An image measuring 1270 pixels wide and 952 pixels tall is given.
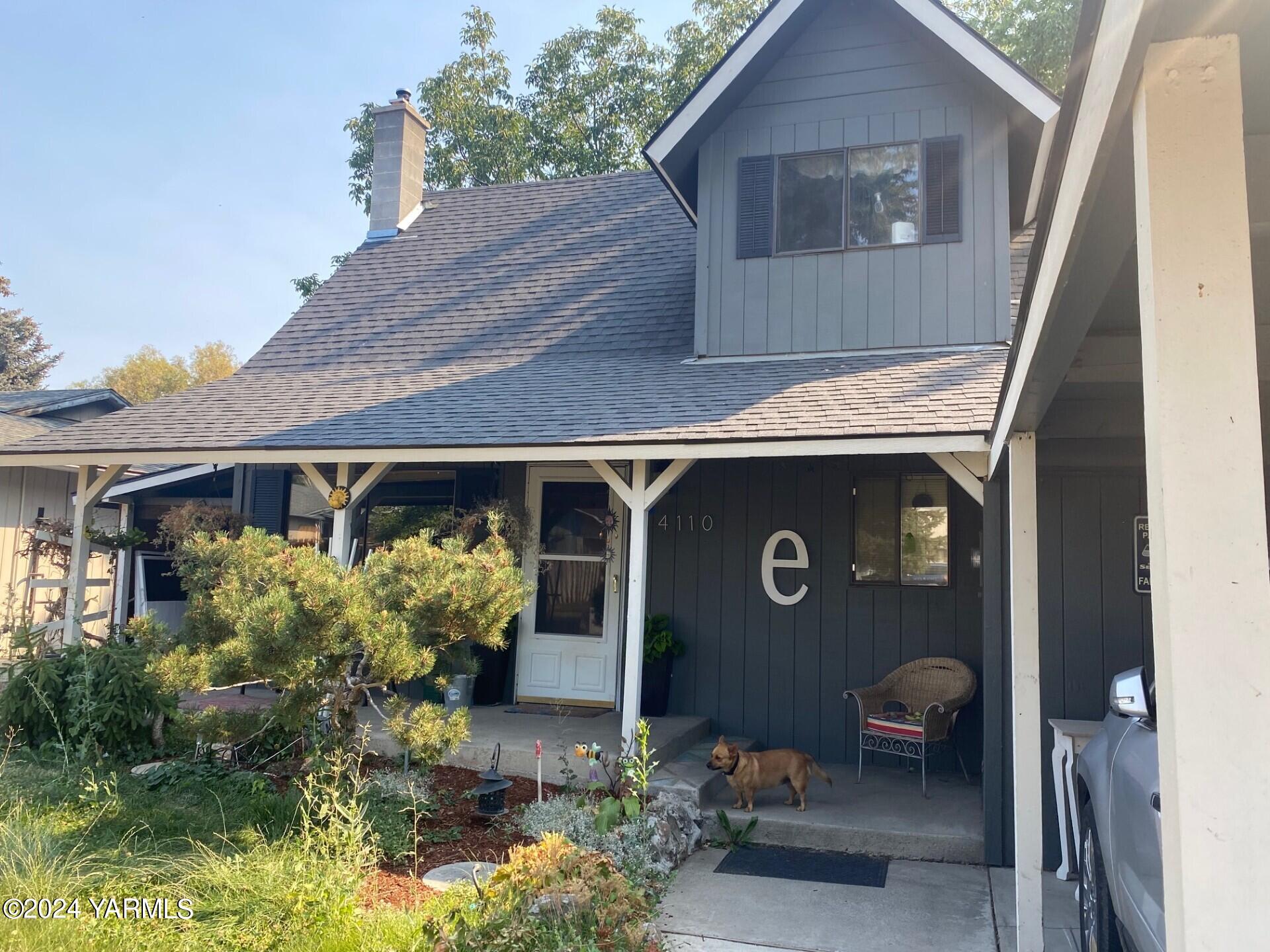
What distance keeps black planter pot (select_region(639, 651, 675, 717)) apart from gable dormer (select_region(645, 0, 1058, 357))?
2.77 metres

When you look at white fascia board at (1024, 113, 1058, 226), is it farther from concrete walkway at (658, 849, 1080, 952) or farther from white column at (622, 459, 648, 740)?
concrete walkway at (658, 849, 1080, 952)

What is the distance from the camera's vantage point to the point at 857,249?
8062 mm

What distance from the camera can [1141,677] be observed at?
2.80 m

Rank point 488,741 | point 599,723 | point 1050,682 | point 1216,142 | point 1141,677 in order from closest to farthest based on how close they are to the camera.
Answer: point 1216,142 → point 1141,677 → point 1050,682 → point 488,741 → point 599,723

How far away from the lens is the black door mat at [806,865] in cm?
523

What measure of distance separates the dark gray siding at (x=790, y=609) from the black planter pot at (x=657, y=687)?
0.40 feet

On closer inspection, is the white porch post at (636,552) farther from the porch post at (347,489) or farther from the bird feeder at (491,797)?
the porch post at (347,489)

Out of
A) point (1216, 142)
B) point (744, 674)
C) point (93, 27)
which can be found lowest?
point (744, 674)

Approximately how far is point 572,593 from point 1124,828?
6000 millimetres

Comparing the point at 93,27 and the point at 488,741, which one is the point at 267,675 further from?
the point at 93,27

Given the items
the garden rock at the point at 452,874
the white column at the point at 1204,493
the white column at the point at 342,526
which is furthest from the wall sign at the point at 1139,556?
the white column at the point at 342,526

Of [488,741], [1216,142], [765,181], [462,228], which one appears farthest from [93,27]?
[1216,142]

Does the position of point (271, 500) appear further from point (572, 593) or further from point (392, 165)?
point (392, 165)

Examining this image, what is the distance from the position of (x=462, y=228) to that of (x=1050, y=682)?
8.65m
